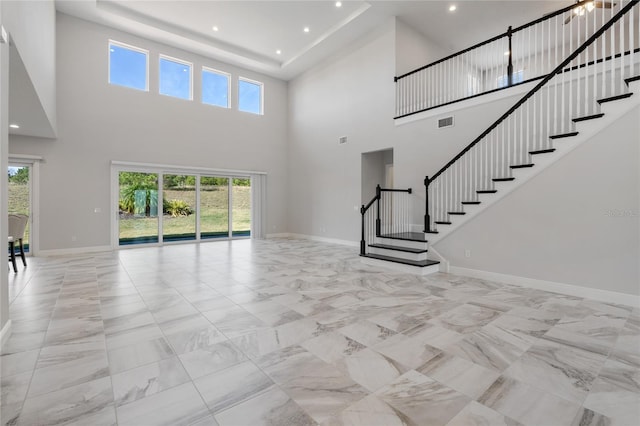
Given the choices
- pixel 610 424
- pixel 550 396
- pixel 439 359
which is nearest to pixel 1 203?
pixel 439 359

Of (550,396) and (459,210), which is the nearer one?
(550,396)

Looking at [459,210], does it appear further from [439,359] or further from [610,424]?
[610,424]

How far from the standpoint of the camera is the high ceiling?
23.3 feet

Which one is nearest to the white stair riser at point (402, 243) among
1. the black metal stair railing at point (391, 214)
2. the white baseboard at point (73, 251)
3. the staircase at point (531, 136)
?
the staircase at point (531, 136)

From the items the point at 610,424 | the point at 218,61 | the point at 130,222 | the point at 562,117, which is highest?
the point at 218,61

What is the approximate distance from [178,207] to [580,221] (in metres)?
9.41

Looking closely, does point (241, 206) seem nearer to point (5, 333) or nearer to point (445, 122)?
point (445, 122)

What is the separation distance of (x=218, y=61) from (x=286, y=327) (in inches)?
372

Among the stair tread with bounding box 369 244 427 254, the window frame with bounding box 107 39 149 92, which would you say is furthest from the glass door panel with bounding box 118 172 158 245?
the stair tread with bounding box 369 244 427 254

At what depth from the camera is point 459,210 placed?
5.72m

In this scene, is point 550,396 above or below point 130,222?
below

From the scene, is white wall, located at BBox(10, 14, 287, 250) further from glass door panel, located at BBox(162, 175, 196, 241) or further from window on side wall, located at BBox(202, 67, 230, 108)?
glass door panel, located at BBox(162, 175, 196, 241)

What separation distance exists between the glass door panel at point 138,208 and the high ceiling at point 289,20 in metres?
3.95

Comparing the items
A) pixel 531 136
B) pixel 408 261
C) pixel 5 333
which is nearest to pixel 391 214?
pixel 408 261
